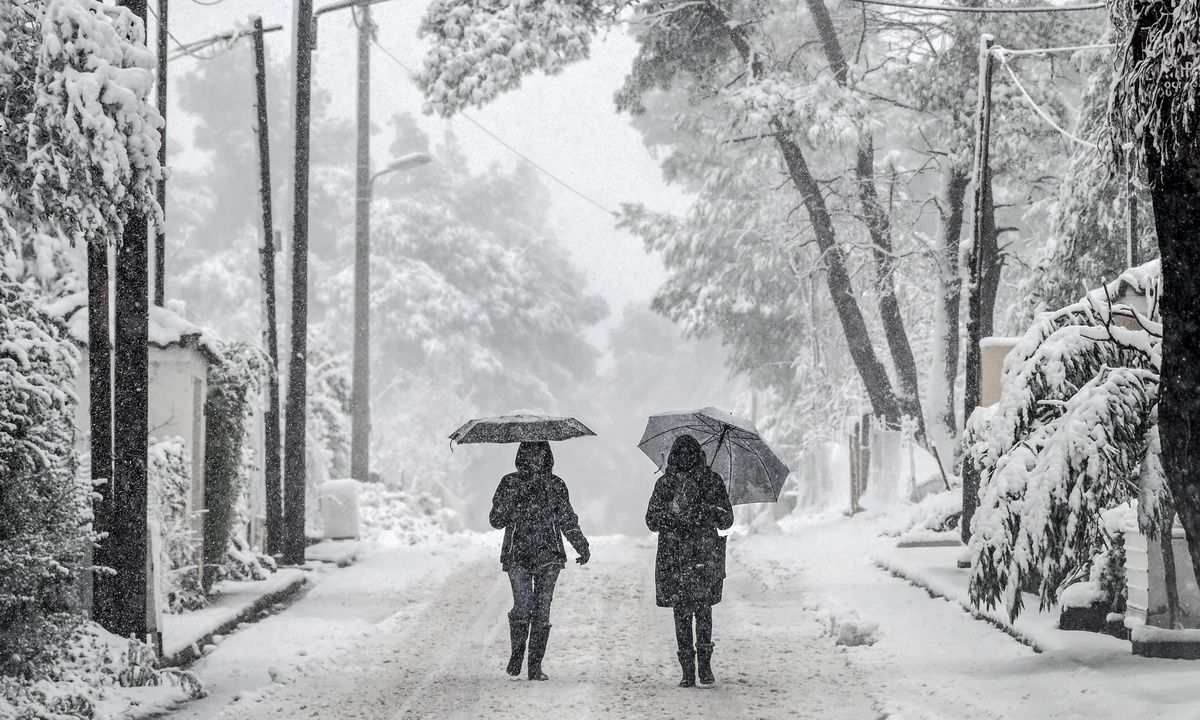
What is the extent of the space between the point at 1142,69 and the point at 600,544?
58.1 ft

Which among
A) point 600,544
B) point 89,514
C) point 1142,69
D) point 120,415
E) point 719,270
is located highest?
point 719,270

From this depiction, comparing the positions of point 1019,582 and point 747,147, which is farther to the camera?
point 747,147

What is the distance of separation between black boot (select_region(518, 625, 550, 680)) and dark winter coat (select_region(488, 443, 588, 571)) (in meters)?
0.47

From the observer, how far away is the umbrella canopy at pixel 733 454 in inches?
403

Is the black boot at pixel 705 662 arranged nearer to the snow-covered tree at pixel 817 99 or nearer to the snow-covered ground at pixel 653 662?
the snow-covered ground at pixel 653 662

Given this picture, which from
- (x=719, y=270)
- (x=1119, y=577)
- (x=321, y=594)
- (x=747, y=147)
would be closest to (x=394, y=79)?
(x=719, y=270)

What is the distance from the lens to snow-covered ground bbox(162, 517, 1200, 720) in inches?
336

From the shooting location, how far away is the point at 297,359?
57.0 feet

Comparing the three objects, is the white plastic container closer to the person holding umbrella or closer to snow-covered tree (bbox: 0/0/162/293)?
the person holding umbrella

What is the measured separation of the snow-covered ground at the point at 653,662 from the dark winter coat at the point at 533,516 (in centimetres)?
94

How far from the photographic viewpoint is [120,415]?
9.98 m

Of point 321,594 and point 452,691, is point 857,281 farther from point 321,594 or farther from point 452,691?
point 452,691

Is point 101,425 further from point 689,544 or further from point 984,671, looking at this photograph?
point 984,671

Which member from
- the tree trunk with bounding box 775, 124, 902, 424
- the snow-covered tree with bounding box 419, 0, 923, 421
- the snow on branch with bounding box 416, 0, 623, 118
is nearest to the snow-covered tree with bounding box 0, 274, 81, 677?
the snow on branch with bounding box 416, 0, 623, 118
